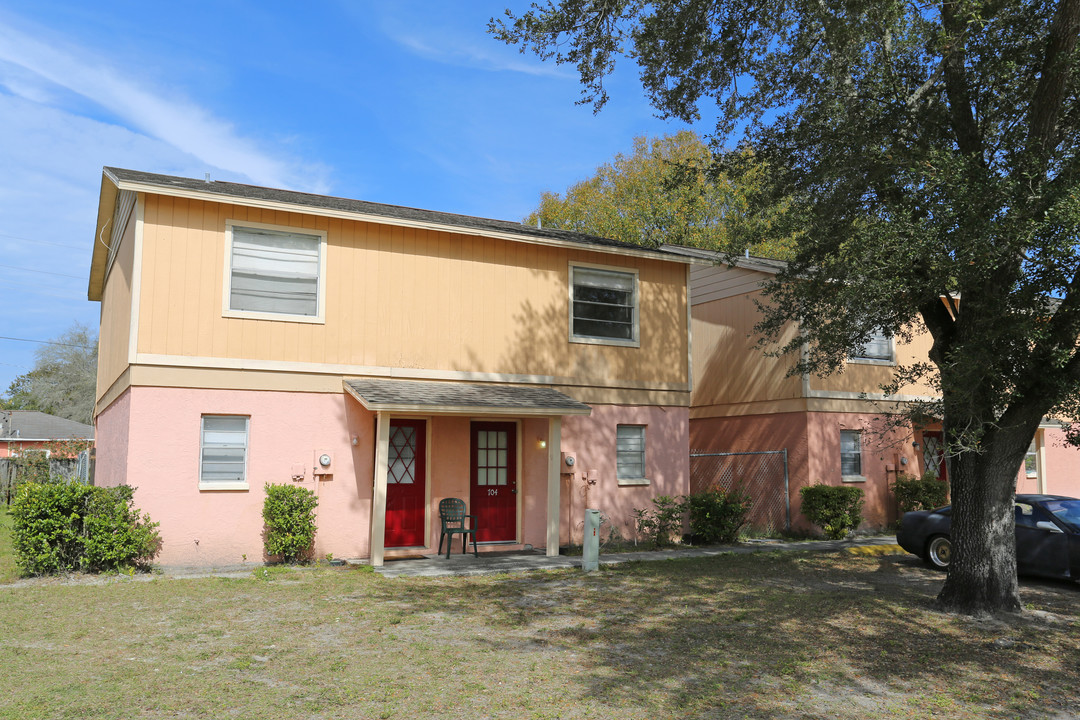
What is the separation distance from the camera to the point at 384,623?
865 centimetres

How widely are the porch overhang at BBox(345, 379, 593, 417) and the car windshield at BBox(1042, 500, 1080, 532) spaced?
7176mm

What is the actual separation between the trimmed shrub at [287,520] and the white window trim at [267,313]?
268 centimetres

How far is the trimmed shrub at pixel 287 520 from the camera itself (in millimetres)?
11977

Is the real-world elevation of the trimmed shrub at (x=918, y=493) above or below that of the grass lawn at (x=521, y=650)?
above

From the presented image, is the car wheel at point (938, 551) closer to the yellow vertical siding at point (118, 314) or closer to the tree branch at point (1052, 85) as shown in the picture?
the tree branch at point (1052, 85)

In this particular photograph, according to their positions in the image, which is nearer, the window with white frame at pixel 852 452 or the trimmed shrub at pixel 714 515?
the trimmed shrub at pixel 714 515

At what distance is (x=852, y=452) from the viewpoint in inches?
734

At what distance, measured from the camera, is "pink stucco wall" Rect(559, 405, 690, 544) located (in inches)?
593

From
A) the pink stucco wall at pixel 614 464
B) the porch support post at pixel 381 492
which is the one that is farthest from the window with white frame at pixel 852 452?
the porch support post at pixel 381 492

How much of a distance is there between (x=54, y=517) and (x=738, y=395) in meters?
14.4

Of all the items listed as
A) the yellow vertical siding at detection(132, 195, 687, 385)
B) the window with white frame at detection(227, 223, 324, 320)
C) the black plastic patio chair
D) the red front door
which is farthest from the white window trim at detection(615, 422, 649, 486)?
the red front door

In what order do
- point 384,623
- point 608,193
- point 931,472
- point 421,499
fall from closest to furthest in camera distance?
point 384,623, point 421,499, point 931,472, point 608,193

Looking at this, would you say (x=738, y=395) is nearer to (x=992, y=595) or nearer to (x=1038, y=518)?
(x=1038, y=518)

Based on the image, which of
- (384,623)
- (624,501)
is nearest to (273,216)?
(384,623)
